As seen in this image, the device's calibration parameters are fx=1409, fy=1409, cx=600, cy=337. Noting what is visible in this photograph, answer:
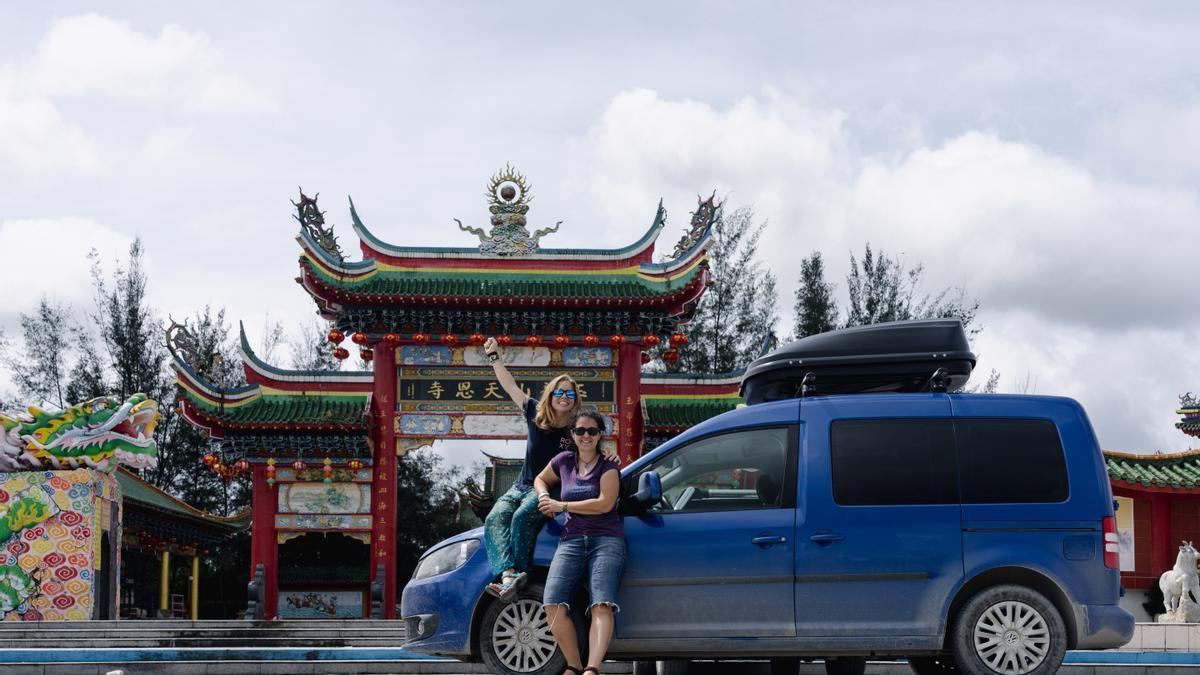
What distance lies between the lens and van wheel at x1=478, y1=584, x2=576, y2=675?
8.49m

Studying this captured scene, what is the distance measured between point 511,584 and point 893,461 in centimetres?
247

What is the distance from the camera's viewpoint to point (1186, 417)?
1238 inches

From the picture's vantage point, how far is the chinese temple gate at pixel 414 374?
26484mm

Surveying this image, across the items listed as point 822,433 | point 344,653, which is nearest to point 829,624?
point 822,433

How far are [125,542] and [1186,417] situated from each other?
980 inches

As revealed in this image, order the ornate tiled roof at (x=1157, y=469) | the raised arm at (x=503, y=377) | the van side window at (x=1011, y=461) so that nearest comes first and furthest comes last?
the van side window at (x=1011, y=461), the raised arm at (x=503, y=377), the ornate tiled roof at (x=1157, y=469)

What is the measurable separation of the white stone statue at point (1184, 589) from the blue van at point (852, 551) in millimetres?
13283

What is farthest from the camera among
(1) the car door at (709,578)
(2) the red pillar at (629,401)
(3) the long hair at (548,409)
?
(2) the red pillar at (629,401)

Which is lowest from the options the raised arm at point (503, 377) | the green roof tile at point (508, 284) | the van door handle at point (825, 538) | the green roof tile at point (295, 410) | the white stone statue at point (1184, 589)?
the white stone statue at point (1184, 589)

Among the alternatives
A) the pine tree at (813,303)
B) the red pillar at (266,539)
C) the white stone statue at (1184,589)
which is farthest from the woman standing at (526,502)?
the pine tree at (813,303)

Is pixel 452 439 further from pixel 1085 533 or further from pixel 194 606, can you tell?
pixel 1085 533

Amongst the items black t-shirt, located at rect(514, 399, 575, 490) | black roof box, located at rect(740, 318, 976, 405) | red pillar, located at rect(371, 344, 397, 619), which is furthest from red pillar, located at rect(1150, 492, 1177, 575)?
black t-shirt, located at rect(514, 399, 575, 490)

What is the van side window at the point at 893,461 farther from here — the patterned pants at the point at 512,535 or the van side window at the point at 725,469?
the patterned pants at the point at 512,535

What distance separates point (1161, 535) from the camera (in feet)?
86.1
